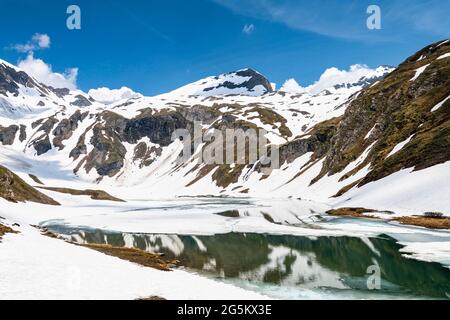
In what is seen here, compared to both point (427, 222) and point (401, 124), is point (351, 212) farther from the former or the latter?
point (401, 124)

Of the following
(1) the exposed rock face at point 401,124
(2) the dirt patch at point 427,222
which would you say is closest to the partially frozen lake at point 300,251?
(2) the dirt patch at point 427,222

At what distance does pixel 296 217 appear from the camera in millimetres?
81250

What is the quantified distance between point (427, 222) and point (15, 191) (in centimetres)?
8838

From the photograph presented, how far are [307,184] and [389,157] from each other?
60.1m

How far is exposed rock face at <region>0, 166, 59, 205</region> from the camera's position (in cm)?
9309

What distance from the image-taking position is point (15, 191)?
328 feet

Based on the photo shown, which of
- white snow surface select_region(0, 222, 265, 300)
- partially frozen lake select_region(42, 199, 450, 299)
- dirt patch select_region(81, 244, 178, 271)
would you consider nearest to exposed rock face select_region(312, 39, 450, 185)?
partially frozen lake select_region(42, 199, 450, 299)

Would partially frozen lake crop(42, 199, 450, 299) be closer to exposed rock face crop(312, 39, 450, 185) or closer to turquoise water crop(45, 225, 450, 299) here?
turquoise water crop(45, 225, 450, 299)

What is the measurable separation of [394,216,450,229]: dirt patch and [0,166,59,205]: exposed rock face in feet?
258

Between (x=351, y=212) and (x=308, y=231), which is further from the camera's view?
(x=351, y=212)

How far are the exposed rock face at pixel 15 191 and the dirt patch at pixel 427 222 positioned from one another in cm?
7874

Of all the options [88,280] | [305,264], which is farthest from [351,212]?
[88,280]

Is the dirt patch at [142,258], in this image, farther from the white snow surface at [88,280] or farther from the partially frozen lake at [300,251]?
the partially frozen lake at [300,251]
